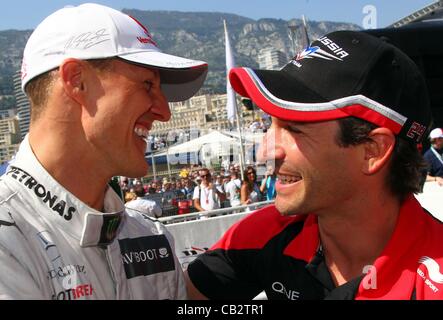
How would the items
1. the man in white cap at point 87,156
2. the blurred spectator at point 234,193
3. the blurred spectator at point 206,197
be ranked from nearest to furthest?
1. the man in white cap at point 87,156
2. the blurred spectator at point 206,197
3. the blurred spectator at point 234,193

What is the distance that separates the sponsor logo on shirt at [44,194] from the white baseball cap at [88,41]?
377mm

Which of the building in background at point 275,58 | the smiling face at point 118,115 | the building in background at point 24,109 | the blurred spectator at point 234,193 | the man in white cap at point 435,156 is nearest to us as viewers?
the smiling face at point 118,115

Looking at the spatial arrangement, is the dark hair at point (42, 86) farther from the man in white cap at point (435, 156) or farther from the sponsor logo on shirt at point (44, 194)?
the man in white cap at point (435, 156)

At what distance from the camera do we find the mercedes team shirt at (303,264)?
170 centimetres

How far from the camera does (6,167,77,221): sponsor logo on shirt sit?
1781 millimetres

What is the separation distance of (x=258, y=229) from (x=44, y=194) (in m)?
0.84

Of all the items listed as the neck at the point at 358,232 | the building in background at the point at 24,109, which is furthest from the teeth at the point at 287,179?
the building in background at the point at 24,109

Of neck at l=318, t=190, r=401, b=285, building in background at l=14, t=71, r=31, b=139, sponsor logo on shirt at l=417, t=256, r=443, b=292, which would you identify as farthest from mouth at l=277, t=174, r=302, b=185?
building in background at l=14, t=71, r=31, b=139

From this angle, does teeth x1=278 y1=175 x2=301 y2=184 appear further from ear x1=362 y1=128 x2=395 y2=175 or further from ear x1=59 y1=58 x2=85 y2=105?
ear x1=59 y1=58 x2=85 y2=105

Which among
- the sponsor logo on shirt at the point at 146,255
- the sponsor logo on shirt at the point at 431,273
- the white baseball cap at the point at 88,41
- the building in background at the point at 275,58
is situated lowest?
the building in background at the point at 275,58

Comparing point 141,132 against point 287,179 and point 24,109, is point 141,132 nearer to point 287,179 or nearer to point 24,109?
point 287,179

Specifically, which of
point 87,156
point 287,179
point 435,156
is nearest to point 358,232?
point 287,179

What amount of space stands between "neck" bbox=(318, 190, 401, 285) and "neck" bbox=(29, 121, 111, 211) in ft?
2.93

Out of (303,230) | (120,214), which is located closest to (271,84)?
(303,230)
